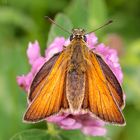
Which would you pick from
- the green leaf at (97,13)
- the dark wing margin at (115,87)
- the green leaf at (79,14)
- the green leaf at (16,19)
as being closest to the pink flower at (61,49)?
the dark wing margin at (115,87)

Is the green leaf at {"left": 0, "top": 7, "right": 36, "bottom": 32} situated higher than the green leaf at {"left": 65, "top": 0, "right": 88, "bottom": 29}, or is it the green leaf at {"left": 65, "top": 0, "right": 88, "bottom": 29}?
the green leaf at {"left": 0, "top": 7, "right": 36, "bottom": 32}

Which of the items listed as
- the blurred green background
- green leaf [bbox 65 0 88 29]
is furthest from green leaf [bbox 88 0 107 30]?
green leaf [bbox 65 0 88 29]

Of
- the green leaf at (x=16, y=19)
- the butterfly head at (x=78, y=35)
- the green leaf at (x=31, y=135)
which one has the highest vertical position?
the green leaf at (x=16, y=19)

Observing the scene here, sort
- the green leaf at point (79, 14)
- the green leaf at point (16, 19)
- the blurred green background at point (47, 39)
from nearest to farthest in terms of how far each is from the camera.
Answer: the green leaf at point (79, 14), the blurred green background at point (47, 39), the green leaf at point (16, 19)

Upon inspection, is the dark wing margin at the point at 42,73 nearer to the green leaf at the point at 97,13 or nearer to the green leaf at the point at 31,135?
the green leaf at the point at 31,135

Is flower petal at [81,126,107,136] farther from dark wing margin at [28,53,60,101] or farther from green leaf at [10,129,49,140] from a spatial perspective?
dark wing margin at [28,53,60,101]

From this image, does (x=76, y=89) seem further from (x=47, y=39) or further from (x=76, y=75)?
(x=47, y=39)

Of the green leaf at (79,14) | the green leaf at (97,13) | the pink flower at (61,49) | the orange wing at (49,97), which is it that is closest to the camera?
the orange wing at (49,97)
